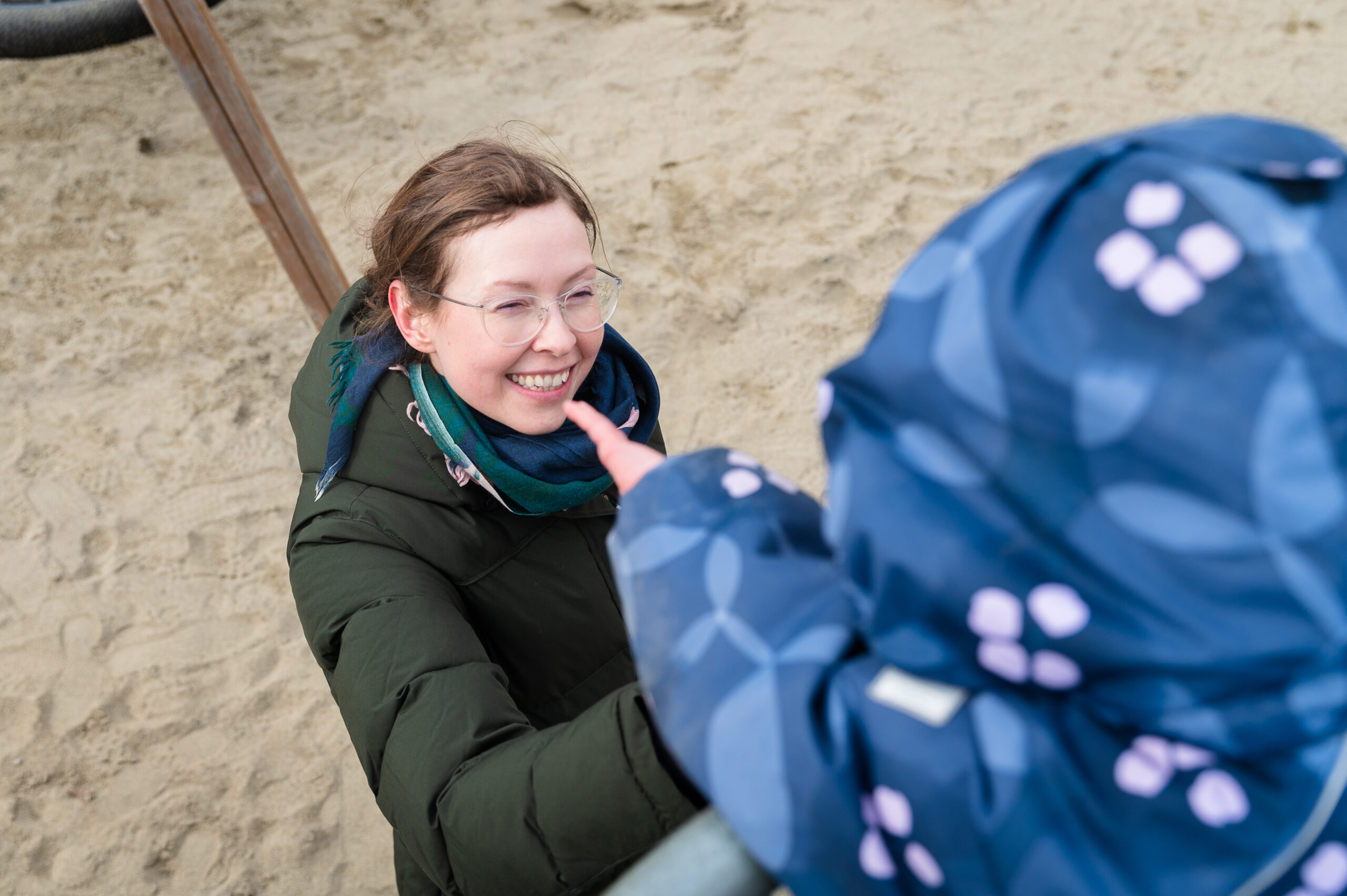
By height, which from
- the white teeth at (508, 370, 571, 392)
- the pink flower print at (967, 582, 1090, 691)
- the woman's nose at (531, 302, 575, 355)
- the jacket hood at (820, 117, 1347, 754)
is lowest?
the white teeth at (508, 370, 571, 392)

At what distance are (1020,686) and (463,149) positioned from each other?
4.28 ft

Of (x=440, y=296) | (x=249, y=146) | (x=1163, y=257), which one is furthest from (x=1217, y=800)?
(x=249, y=146)

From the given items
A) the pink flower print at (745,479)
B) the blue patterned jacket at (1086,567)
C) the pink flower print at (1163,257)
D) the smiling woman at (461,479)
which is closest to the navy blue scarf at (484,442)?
the smiling woman at (461,479)

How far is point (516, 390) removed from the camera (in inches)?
55.4

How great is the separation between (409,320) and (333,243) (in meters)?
2.33

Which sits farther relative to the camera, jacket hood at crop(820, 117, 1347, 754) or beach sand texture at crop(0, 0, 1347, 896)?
beach sand texture at crop(0, 0, 1347, 896)

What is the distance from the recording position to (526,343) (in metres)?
1.37

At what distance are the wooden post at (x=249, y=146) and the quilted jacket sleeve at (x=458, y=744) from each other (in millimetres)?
1581

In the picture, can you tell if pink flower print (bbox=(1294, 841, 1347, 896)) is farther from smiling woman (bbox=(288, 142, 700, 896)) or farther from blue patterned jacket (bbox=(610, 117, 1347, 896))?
smiling woman (bbox=(288, 142, 700, 896))

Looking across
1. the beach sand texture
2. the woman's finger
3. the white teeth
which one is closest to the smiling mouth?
the white teeth

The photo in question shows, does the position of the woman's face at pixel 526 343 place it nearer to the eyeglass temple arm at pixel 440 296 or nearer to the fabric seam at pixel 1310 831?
the eyeglass temple arm at pixel 440 296

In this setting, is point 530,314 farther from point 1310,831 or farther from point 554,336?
point 1310,831

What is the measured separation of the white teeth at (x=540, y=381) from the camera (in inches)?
55.6

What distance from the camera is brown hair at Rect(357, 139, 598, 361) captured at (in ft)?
4.57
